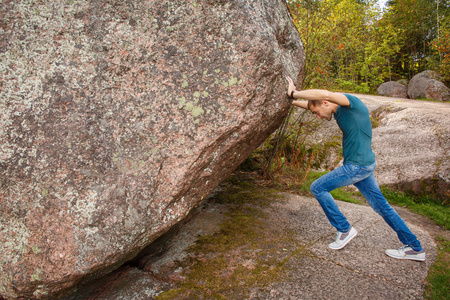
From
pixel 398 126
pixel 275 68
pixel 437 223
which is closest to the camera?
pixel 275 68

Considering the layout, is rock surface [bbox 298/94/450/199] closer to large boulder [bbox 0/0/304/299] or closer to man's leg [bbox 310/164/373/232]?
man's leg [bbox 310/164/373/232]

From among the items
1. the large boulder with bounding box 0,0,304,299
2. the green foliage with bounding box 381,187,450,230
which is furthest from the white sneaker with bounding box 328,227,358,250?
the green foliage with bounding box 381,187,450,230

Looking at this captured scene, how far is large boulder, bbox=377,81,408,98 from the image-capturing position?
13.8m

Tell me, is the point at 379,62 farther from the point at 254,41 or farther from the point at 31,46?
the point at 31,46

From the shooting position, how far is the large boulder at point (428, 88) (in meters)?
11.7

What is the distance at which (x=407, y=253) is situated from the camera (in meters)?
2.95

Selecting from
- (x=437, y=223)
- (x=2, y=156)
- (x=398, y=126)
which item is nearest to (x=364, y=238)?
(x=437, y=223)

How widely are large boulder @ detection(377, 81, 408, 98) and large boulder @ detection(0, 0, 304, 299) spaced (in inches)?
540

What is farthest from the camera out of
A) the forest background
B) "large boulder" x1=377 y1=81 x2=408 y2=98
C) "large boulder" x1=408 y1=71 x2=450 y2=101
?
the forest background

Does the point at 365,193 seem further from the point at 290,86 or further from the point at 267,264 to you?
the point at 290,86

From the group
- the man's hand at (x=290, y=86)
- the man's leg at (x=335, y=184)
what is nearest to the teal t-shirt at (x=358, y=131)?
the man's leg at (x=335, y=184)

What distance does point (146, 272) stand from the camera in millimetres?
2809

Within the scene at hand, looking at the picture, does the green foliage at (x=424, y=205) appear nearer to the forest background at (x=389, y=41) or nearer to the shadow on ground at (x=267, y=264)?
the shadow on ground at (x=267, y=264)

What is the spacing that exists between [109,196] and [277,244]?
1907 mm
